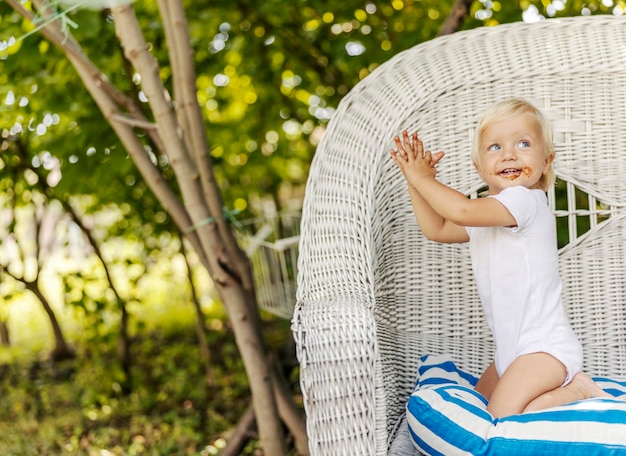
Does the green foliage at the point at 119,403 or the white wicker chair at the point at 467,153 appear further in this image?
the green foliage at the point at 119,403

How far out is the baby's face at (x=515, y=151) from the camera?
4.74ft

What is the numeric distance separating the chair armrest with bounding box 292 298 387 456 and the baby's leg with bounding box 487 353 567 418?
10.0 inches

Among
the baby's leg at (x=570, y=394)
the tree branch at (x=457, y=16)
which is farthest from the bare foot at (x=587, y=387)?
the tree branch at (x=457, y=16)

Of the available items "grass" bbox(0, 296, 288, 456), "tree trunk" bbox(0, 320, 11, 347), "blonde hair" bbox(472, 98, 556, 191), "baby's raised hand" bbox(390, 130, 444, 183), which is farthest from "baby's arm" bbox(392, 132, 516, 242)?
"tree trunk" bbox(0, 320, 11, 347)

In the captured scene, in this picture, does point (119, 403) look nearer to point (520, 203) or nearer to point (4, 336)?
point (4, 336)

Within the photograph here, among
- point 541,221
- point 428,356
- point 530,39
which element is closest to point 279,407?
point 428,356

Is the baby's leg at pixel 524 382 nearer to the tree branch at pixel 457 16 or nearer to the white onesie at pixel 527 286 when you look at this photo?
the white onesie at pixel 527 286

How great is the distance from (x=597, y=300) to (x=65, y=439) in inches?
73.1

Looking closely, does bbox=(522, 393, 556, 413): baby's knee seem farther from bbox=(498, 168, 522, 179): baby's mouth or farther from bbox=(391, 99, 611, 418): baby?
bbox=(498, 168, 522, 179): baby's mouth

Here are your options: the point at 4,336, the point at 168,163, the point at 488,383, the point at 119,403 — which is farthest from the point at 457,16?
the point at 4,336

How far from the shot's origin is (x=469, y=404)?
129cm

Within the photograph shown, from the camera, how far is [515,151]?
1.45 metres

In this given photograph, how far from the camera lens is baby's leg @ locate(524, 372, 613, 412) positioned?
4.35 feet

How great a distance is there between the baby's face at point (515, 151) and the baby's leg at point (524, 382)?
1.13 feet
